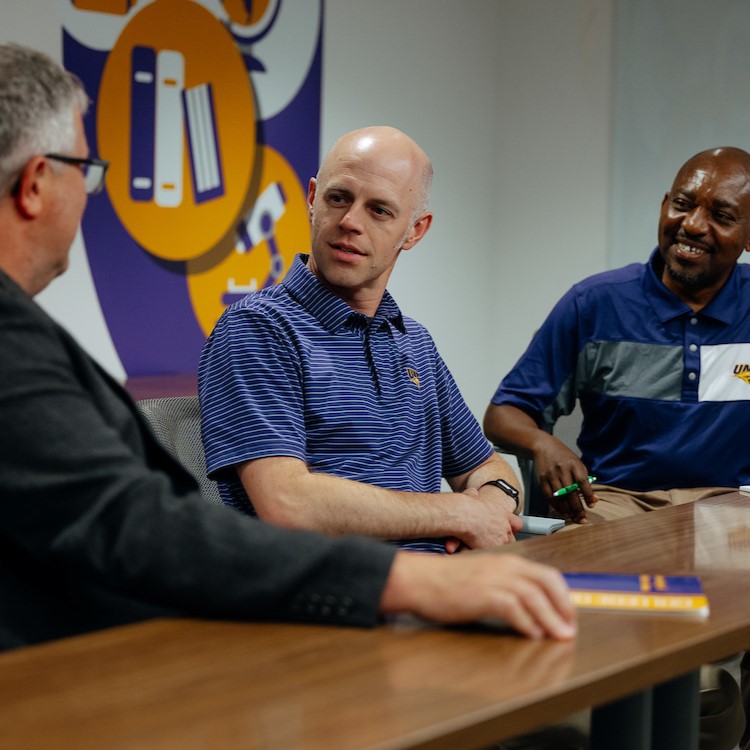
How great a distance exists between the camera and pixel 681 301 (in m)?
2.75

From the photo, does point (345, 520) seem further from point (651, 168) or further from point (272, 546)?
point (651, 168)

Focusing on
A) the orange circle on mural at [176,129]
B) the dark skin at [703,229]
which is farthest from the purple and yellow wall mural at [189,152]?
the dark skin at [703,229]

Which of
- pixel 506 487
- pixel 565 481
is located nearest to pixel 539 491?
pixel 565 481

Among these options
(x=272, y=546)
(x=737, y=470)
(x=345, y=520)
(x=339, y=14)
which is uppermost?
(x=339, y=14)

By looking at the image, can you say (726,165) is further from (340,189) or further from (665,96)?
(665,96)

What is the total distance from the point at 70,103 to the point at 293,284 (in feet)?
2.92

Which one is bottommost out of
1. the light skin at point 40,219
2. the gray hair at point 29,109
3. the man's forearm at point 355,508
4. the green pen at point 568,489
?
the green pen at point 568,489

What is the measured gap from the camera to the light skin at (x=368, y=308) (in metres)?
1.77

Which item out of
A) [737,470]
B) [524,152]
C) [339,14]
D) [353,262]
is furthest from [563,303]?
[524,152]

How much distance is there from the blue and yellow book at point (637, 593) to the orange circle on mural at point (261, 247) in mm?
2862

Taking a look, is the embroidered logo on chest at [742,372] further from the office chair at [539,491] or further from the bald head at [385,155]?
the bald head at [385,155]

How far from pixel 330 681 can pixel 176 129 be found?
3.13m

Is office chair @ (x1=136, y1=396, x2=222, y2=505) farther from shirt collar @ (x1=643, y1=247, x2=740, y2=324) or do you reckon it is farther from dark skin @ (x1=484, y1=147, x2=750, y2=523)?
shirt collar @ (x1=643, y1=247, x2=740, y2=324)

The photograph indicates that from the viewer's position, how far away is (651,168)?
14.8 ft
